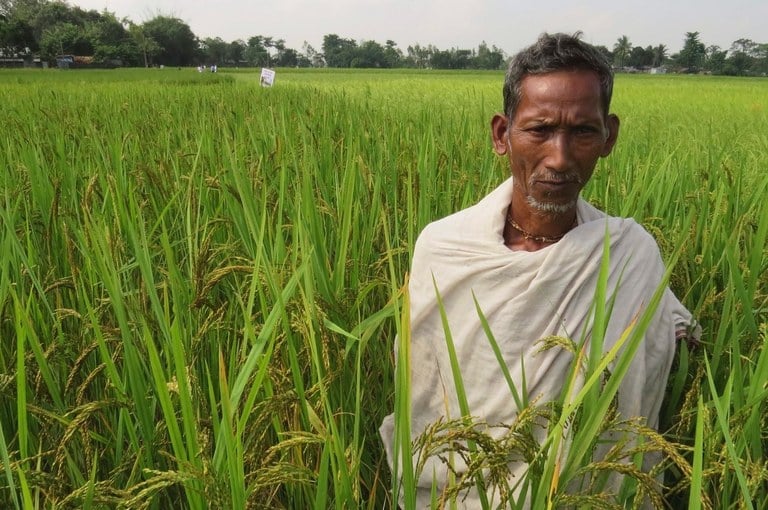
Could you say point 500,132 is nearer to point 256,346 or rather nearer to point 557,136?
point 557,136

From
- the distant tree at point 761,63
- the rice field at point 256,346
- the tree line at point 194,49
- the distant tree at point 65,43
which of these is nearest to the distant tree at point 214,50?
the tree line at point 194,49

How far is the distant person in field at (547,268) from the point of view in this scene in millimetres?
1110

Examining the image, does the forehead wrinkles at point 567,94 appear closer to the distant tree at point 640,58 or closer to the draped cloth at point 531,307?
the draped cloth at point 531,307

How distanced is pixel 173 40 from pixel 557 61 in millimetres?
76083

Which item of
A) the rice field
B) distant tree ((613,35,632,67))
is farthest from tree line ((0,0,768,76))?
the rice field

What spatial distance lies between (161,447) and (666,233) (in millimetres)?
1475

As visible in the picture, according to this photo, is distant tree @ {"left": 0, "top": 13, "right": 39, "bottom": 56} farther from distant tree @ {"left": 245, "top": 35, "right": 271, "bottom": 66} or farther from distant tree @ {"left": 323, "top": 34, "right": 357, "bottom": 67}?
distant tree @ {"left": 323, "top": 34, "right": 357, "bottom": 67}

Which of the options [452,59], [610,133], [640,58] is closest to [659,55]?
[640,58]

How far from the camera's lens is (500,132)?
Result: 51.1 inches

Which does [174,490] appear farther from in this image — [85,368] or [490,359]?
[490,359]

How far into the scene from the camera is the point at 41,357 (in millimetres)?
911

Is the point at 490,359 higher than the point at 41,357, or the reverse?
the point at 41,357

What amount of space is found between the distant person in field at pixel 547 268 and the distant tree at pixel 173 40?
241 ft

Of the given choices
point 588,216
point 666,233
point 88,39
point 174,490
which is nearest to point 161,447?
point 174,490
